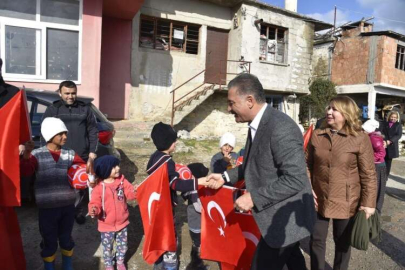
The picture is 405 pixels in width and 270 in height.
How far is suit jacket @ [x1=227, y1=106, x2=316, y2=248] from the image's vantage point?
2.06m

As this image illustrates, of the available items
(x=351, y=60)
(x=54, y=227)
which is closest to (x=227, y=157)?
(x=54, y=227)

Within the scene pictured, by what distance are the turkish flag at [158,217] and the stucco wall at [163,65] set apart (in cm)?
954

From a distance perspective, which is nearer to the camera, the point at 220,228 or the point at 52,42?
the point at 220,228

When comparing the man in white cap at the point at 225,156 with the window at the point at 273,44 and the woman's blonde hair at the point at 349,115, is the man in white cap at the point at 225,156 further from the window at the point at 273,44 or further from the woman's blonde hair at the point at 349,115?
the window at the point at 273,44

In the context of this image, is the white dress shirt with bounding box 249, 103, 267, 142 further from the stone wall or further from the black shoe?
the stone wall

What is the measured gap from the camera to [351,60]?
20.2m

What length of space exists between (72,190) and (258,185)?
189cm

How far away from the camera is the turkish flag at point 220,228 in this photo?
2.94 m

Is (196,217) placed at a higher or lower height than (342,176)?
lower

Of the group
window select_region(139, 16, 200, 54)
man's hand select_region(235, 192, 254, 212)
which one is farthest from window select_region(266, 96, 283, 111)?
man's hand select_region(235, 192, 254, 212)

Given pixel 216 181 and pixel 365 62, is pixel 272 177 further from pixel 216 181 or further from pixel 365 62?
pixel 365 62

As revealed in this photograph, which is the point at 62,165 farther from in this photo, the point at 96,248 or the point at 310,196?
the point at 310,196

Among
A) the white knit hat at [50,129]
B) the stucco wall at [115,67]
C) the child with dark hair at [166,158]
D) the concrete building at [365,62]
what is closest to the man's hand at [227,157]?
the child with dark hair at [166,158]

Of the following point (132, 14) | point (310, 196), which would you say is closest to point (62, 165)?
point (310, 196)
